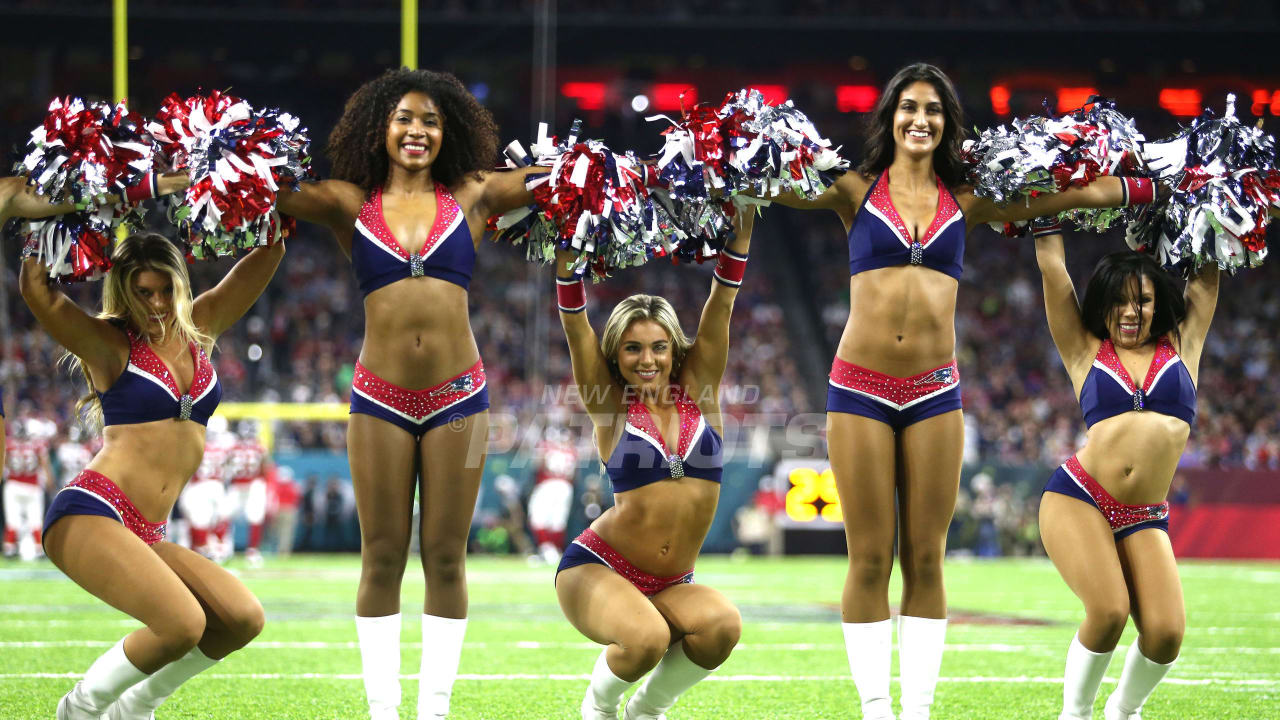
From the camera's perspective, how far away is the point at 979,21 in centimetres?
1945

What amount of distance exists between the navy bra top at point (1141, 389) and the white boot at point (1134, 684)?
701 mm

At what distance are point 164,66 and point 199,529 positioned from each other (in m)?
11.7

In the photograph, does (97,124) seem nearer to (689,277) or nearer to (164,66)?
(689,277)

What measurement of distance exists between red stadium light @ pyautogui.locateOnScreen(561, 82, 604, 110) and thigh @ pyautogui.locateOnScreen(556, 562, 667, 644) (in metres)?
18.2

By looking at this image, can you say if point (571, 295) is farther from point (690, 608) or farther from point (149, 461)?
point (149, 461)

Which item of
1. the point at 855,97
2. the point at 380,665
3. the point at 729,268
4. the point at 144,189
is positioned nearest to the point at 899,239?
the point at 729,268

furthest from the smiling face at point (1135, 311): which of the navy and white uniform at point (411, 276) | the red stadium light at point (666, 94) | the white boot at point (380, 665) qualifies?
the red stadium light at point (666, 94)

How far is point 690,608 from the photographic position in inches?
143

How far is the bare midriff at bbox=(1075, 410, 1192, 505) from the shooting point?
150 inches

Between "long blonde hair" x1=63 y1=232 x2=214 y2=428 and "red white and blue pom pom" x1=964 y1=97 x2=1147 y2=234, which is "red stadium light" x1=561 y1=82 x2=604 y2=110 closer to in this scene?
"red white and blue pom pom" x1=964 y1=97 x2=1147 y2=234

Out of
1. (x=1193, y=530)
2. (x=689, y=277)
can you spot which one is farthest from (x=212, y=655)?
(x=689, y=277)

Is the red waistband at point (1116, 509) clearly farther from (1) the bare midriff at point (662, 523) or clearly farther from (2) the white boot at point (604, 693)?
(2) the white boot at point (604, 693)

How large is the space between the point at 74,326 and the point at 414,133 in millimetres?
1075

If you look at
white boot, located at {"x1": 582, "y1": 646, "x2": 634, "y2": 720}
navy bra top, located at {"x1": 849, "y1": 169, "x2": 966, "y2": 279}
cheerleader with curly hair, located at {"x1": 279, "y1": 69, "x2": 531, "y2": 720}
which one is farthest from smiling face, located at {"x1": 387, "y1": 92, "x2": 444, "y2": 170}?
white boot, located at {"x1": 582, "y1": 646, "x2": 634, "y2": 720}
